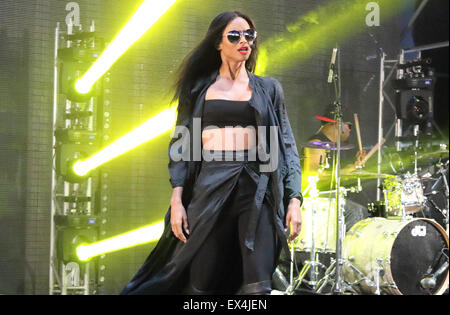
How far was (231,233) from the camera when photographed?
3.51 meters

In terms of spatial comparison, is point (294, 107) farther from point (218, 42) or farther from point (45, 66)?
point (218, 42)

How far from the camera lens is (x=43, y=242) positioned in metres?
6.45

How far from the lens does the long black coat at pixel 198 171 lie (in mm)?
3473

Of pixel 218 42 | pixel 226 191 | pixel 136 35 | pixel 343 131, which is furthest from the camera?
pixel 343 131

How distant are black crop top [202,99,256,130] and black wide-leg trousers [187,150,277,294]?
15 centimetres

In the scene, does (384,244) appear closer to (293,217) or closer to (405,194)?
(405,194)

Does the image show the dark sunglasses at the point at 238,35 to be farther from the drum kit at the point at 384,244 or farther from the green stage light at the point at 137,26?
the drum kit at the point at 384,244

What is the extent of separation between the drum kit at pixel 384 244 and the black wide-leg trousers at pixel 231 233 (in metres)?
3.53

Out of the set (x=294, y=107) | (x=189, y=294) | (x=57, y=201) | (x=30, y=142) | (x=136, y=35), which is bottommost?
(x=189, y=294)

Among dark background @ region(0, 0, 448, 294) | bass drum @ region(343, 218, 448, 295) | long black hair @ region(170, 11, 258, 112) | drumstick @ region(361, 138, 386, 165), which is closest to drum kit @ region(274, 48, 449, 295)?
bass drum @ region(343, 218, 448, 295)

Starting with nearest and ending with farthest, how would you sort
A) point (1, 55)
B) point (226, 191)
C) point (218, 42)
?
1. point (226, 191)
2. point (218, 42)
3. point (1, 55)

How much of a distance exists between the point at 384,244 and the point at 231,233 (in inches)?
156

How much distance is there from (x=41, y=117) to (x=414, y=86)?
4213mm

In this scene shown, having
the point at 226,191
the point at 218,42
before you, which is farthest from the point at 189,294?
the point at 218,42
